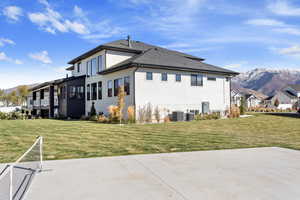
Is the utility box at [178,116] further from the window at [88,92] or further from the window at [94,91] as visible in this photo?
the window at [88,92]

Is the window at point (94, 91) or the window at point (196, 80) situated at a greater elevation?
the window at point (196, 80)

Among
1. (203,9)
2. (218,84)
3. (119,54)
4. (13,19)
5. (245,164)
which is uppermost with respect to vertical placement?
(13,19)

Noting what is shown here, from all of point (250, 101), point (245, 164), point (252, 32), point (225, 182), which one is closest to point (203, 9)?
point (252, 32)

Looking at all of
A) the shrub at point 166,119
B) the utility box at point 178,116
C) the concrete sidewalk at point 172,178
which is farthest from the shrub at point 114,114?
the concrete sidewalk at point 172,178

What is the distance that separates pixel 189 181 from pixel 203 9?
14.5 metres

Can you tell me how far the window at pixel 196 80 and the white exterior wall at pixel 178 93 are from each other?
0.38 meters

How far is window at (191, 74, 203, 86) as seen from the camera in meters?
21.6

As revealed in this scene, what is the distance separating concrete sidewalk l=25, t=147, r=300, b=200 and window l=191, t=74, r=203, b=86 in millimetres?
15648

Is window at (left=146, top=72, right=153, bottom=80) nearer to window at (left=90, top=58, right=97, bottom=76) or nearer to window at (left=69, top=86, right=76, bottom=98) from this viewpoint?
window at (left=90, top=58, right=97, bottom=76)

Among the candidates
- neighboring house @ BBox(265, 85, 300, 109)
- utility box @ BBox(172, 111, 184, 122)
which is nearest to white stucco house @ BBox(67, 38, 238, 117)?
utility box @ BBox(172, 111, 184, 122)

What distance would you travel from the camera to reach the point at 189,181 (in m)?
4.16

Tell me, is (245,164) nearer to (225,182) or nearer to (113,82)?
(225,182)

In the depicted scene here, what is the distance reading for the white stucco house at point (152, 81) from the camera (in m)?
18.5

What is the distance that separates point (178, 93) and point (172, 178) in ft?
53.8
